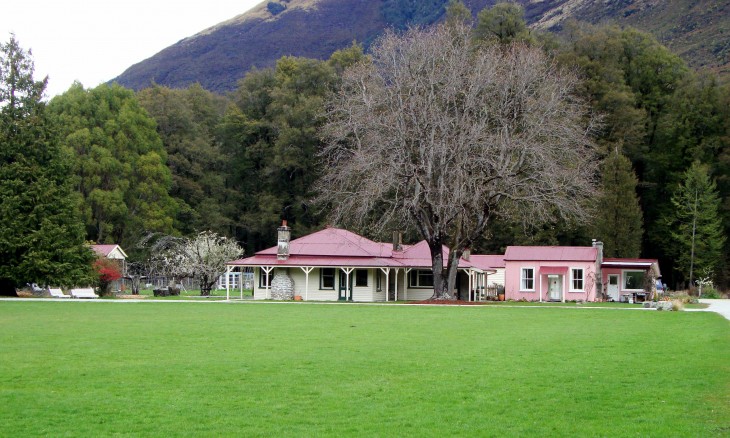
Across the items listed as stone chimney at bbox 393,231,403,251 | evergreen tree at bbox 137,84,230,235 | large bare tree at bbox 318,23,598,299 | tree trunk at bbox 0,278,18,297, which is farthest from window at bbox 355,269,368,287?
evergreen tree at bbox 137,84,230,235

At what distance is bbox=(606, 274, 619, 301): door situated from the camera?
173 feet

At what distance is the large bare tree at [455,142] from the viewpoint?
39562mm

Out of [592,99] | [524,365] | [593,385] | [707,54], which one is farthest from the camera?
[707,54]

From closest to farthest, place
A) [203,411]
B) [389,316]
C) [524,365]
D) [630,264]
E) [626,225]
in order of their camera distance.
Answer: [203,411]
[524,365]
[389,316]
[630,264]
[626,225]

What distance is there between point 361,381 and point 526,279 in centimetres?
3878

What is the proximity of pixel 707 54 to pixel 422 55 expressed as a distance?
53269 mm

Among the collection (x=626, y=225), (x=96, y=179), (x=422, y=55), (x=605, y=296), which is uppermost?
(x=422, y=55)

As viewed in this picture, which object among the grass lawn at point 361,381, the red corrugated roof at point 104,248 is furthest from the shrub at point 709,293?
the red corrugated roof at point 104,248

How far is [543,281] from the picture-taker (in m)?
50.3

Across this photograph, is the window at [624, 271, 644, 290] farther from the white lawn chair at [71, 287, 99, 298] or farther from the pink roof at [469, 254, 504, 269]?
the white lawn chair at [71, 287, 99, 298]

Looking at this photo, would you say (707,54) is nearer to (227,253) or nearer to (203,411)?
(227,253)

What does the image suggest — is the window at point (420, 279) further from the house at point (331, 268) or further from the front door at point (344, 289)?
the front door at point (344, 289)

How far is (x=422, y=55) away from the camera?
42.2m

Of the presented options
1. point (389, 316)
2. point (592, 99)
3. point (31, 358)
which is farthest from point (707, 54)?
point (31, 358)
